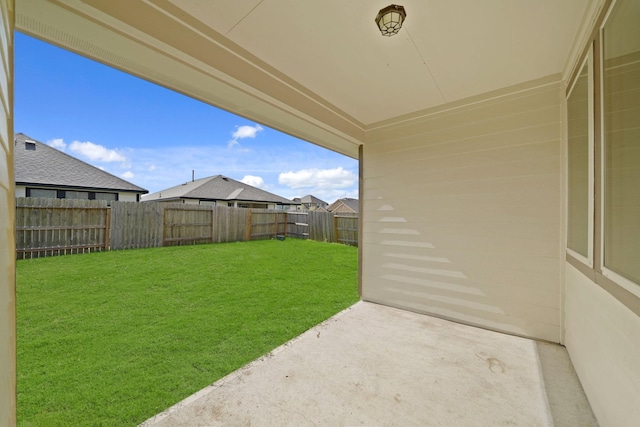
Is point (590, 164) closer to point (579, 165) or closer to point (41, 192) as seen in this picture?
point (579, 165)

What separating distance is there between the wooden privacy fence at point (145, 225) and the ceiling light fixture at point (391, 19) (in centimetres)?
Result: 700

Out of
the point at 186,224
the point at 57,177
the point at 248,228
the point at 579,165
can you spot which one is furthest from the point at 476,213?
the point at 57,177

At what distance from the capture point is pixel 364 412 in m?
1.48

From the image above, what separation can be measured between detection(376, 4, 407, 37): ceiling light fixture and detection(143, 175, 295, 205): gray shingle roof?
1447cm

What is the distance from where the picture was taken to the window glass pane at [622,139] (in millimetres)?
1126

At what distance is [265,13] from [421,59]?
3.98ft

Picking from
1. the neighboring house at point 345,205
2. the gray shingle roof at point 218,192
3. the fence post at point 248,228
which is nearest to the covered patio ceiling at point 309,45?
the fence post at point 248,228

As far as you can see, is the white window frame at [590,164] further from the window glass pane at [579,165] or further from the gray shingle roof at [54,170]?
the gray shingle roof at [54,170]

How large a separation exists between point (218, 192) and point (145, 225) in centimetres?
817

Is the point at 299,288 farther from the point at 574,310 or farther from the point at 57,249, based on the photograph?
the point at 57,249

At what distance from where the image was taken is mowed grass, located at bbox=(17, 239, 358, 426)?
1.55 m

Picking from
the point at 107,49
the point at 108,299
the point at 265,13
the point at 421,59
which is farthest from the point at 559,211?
the point at 108,299

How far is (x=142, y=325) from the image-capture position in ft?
8.27

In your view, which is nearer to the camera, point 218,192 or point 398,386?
point 398,386
